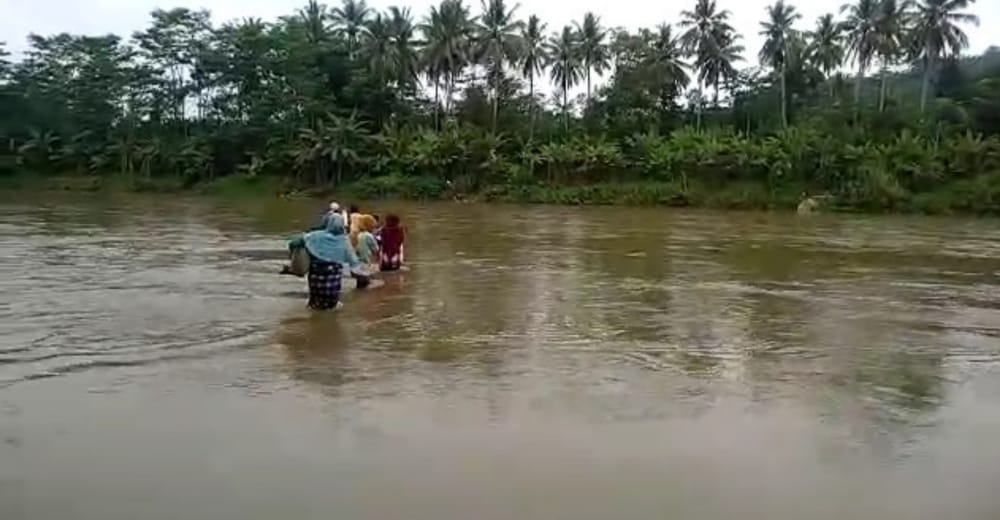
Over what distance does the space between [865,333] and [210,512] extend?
25.4 ft

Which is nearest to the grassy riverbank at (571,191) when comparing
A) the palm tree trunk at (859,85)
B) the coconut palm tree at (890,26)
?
the coconut palm tree at (890,26)

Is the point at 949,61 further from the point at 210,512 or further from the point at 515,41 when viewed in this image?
the point at 210,512

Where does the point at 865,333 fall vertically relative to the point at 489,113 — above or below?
below

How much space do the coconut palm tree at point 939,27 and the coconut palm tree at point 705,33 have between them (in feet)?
30.9

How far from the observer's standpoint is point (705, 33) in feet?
174

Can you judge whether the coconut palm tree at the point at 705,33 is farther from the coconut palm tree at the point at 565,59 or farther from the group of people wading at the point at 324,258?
the group of people wading at the point at 324,258

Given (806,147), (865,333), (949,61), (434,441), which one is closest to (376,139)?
(806,147)

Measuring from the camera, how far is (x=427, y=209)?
39.5 m

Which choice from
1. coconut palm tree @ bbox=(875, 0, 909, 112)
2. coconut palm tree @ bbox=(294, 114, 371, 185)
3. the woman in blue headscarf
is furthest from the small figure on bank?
coconut palm tree @ bbox=(875, 0, 909, 112)

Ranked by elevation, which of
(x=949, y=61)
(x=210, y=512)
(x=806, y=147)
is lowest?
(x=210, y=512)

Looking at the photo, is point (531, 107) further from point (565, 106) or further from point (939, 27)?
point (939, 27)

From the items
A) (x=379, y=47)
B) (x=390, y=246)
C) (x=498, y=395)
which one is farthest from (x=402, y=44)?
(x=498, y=395)

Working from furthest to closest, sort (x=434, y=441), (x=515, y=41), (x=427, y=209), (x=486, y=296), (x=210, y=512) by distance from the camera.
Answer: (x=515, y=41)
(x=427, y=209)
(x=486, y=296)
(x=434, y=441)
(x=210, y=512)

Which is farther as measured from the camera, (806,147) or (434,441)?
(806,147)
